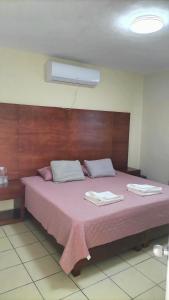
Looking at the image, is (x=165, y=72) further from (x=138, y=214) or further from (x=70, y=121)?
(x=138, y=214)

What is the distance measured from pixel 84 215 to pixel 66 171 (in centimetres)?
124

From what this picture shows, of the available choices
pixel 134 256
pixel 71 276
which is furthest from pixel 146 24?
pixel 71 276

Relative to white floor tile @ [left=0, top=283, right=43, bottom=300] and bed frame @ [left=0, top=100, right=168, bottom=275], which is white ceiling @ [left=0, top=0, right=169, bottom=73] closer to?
bed frame @ [left=0, top=100, right=168, bottom=275]

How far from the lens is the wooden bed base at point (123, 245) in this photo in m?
1.99

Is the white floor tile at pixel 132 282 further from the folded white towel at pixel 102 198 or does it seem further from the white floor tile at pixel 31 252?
the white floor tile at pixel 31 252

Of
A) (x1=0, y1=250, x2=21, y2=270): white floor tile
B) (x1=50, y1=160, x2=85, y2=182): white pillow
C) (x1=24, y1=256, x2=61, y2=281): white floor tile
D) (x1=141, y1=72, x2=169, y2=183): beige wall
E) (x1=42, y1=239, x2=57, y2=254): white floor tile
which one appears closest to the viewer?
(x1=24, y1=256, x2=61, y2=281): white floor tile

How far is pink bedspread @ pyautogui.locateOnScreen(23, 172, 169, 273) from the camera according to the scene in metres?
1.84

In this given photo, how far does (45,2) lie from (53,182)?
2.05m

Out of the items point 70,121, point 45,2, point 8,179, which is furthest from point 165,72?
point 8,179

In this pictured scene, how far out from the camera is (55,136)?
3445 millimetres

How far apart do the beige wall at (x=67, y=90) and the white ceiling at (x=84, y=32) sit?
230 millimetres

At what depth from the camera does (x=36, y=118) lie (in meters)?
3.25

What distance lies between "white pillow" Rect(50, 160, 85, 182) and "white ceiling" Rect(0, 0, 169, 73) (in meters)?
1.60

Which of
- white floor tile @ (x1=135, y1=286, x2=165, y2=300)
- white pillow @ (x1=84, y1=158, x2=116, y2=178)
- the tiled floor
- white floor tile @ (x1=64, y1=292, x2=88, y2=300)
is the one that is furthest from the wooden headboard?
white floor tile @ (x1=135, y1=286, x2=165, y2=300)
